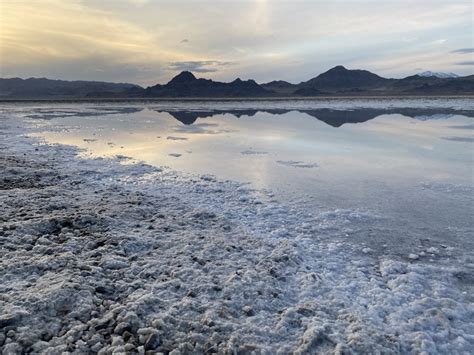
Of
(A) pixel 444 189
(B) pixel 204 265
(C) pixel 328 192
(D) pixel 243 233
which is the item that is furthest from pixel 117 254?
(A) pixel 444 189

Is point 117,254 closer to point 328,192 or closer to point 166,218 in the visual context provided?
point 166,218

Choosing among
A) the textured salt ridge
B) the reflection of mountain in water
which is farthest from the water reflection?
the textured salt ridge

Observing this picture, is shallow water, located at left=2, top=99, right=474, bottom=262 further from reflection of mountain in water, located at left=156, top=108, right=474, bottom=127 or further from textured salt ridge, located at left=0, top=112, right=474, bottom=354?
reflection of mountain in water, located at left=156, top=108, right=474, bottom=127

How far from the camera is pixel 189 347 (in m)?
4.37

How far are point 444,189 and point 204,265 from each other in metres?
8.01

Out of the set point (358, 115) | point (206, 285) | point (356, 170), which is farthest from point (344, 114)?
point (206, 285)

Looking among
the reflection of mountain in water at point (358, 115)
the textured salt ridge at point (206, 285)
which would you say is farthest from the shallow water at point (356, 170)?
the reflection of mountain in water at point (358, 115)

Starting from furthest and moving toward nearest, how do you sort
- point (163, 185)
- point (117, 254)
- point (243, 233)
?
1. point (163, 185)
2. point (243, 233)
3. point (117, 254)

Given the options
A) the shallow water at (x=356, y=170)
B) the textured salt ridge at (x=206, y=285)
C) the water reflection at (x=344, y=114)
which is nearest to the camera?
the textured salt ridge at (x=206, y=285)

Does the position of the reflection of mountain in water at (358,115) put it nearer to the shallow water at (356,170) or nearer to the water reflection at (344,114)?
the water reflection at (344,114)

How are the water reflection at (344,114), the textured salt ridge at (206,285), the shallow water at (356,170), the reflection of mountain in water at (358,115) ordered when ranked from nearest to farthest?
the textured salt ridge at (206,285) → the shallow water at (356,170) → the reflection of mountain in water at (358,115) → the water reflection at (344,114)

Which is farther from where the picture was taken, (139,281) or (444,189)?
(444,189)

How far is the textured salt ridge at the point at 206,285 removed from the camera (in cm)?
452

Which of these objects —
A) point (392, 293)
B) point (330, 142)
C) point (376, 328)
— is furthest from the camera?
point (330, 142)
